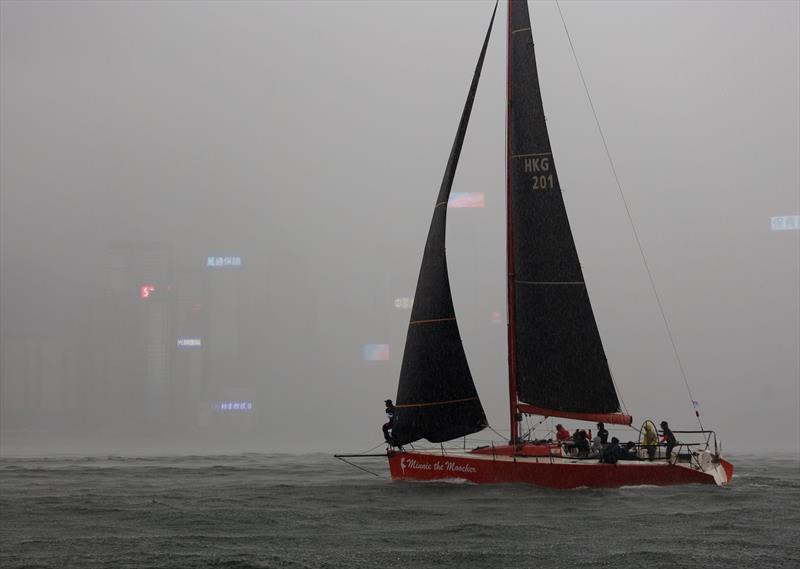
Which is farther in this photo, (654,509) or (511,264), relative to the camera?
(511,264)

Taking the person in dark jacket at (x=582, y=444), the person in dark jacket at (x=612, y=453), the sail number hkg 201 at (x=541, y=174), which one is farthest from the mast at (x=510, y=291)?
the person in dark jacket at (x=612, y=453)

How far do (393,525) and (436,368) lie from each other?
851cm

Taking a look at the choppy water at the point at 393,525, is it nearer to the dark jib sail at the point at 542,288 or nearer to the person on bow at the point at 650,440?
the person on bow at the point at 650,440

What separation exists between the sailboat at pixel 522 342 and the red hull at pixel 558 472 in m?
0.09

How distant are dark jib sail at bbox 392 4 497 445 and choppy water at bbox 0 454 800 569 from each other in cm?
199

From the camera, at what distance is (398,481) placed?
31.5m

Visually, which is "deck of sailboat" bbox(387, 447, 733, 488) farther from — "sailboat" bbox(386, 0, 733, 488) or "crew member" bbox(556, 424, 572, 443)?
"crew member" bbox(556, 424, 572, 443)

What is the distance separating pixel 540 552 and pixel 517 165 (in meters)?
16.1

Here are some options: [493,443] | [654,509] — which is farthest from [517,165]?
[654,509]

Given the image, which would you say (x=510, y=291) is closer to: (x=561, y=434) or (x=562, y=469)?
(x=561, y=434)

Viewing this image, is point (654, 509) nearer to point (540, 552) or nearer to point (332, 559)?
point (540, 552)

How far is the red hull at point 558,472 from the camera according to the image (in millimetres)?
28438

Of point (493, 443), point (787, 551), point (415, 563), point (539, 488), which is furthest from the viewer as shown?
point (493, 443)

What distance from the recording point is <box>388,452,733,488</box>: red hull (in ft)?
93.3
